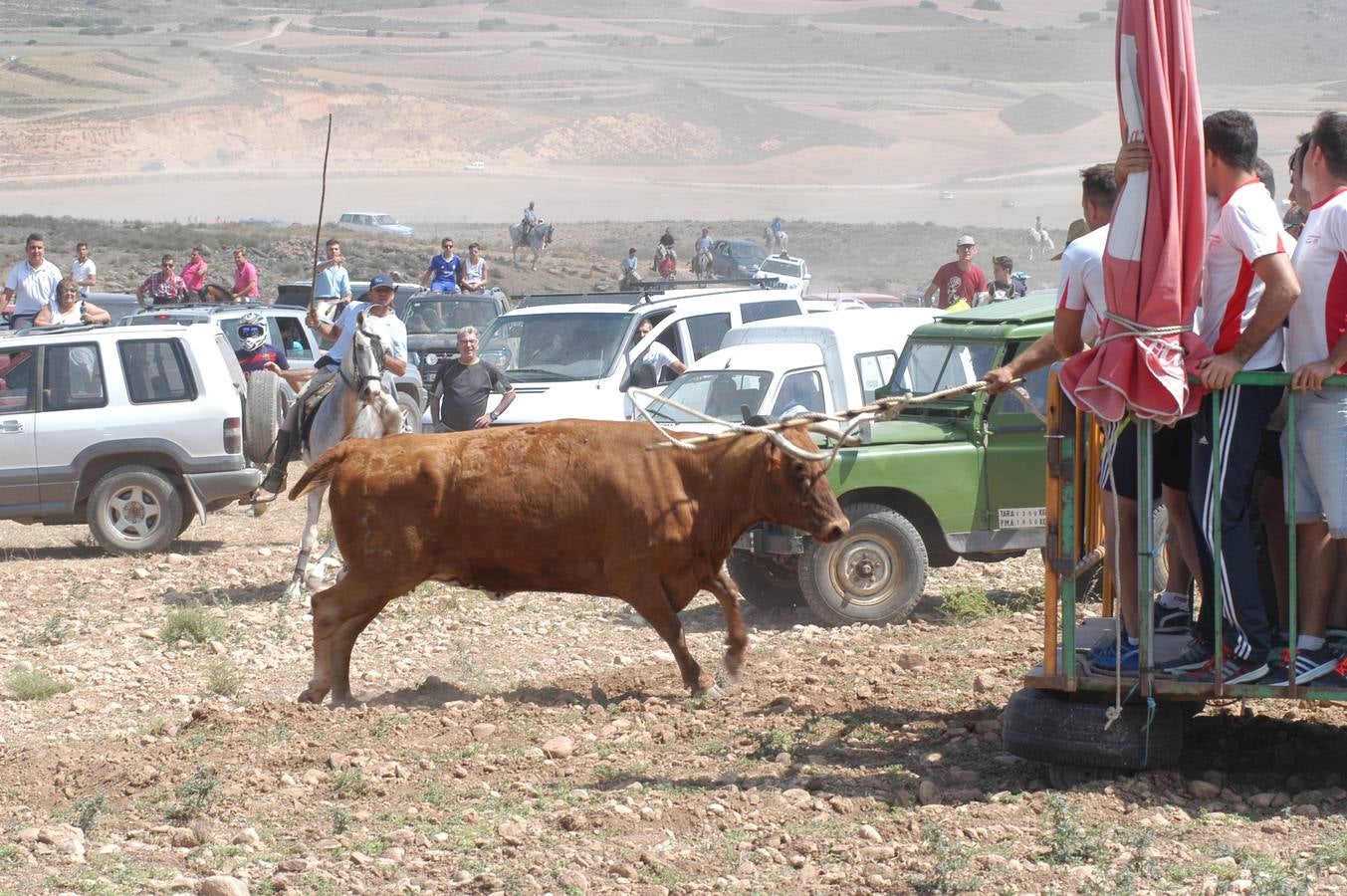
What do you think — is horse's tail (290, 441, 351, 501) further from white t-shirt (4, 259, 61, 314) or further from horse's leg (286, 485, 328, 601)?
white t-shirt (4, 259, 61, 314)

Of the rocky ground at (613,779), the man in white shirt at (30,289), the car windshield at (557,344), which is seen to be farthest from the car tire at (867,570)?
the man in white shirt at (30,289)

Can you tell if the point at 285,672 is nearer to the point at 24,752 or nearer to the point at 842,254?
the point at 24,752

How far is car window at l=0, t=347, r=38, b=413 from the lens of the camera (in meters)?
14.8

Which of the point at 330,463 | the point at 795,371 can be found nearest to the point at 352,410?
the point at 795,371

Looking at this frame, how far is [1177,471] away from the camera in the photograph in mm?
6777

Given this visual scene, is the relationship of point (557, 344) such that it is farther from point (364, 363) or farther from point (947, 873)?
point (947, 873)

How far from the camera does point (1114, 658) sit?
682cm

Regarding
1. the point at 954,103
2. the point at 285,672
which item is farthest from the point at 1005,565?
the point at 954,103

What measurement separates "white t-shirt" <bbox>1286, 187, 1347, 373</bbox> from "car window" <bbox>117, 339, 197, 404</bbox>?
10.9m

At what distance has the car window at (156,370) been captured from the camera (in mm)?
15030

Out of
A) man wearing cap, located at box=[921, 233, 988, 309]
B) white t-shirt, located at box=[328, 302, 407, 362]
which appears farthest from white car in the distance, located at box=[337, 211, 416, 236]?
white t-shirt, located at box=[328, 302, 407, 362]

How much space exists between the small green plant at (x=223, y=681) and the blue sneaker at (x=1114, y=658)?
5.27 metres

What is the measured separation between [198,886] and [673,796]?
1954 mm

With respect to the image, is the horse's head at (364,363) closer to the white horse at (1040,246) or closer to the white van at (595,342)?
the white van at (595,342)
